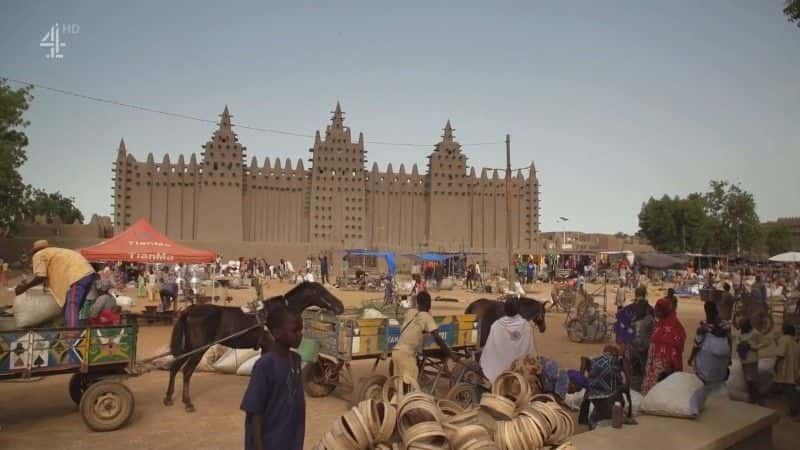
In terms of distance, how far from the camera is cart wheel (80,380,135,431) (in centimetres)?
751

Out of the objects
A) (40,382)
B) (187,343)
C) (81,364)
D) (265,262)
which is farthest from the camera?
(265,262)

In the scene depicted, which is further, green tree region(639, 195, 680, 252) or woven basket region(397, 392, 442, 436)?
green tree region(639, 195, 680, 252)

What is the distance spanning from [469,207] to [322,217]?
12.8m

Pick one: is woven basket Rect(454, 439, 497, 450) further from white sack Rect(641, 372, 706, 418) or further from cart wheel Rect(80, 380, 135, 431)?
cart wheel Rect(80, 380, 135, 431)

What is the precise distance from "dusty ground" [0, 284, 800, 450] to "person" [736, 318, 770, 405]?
564mm

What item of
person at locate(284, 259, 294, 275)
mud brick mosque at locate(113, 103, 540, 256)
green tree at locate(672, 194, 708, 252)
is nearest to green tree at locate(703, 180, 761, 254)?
green tree at locate(672, 194, 708, 252)

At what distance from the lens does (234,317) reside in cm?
923

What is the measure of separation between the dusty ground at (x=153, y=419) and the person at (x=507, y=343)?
7.96 ft

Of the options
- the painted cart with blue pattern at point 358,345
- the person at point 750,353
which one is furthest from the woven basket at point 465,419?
the person at point 750,353

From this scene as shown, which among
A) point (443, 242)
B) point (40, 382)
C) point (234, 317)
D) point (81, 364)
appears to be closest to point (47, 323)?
point (81, 364)

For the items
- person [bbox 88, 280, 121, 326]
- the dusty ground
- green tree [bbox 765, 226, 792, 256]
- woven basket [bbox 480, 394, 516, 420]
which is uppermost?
green tree [bbox 765, 226, 792, 256]

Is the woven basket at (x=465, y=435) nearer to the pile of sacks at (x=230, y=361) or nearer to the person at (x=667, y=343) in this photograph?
the person at (x=667, y=343)

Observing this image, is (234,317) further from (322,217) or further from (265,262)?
(322,217)

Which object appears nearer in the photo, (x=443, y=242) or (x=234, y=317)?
(x=234, y=317)
